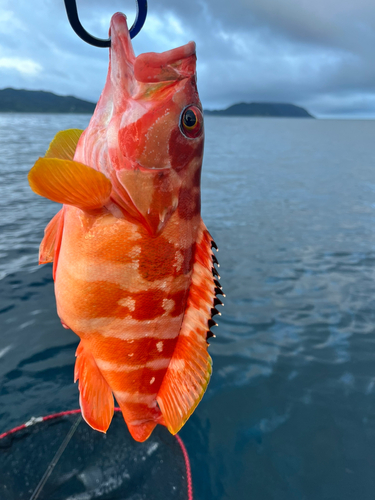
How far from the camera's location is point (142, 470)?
10.2 feet

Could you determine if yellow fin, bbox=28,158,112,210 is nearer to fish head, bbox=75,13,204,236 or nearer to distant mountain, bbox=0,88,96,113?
fish head, bbox=75,13,204,236

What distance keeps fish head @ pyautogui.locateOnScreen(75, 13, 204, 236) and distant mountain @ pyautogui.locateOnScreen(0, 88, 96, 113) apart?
146692 mm

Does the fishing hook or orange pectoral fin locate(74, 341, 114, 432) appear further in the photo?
orange pectoral fin locate(74, 341, 114, 432)

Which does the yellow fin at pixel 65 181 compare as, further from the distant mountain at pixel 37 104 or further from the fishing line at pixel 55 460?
the distant mountain at pixel 37 104

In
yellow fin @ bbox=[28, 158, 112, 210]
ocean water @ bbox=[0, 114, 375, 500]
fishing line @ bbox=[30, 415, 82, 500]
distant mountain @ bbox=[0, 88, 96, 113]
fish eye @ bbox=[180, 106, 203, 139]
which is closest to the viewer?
yellow fin @ bbox=[28, 158, 112, 210]

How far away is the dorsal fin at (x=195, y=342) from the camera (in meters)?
1.77

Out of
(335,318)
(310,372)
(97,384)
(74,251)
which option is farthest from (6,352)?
(335,318)

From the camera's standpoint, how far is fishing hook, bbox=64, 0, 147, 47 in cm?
141

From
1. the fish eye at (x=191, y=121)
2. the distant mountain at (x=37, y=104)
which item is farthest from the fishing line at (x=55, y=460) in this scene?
the distant mountain at (x=37, y=104)

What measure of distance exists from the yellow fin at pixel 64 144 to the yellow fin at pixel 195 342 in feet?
2.56

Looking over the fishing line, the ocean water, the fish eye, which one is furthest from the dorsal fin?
the ocean water

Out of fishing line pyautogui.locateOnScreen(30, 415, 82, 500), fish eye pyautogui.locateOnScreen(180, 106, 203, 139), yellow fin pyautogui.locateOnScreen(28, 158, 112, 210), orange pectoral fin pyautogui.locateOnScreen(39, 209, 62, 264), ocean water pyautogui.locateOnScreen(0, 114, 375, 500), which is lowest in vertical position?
ocean water pyautogui.locateOnScreen(0, 114, 375, 500)

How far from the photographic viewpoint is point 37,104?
138375mm

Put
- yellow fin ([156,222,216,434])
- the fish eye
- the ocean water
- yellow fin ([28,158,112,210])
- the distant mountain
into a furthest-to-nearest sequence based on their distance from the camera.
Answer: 1. the distant mountain
2. the ocean water
3. yellow fin ([156,222,216,434])
4. the fish eye
5. yellow fin ([28,158,112,210])
